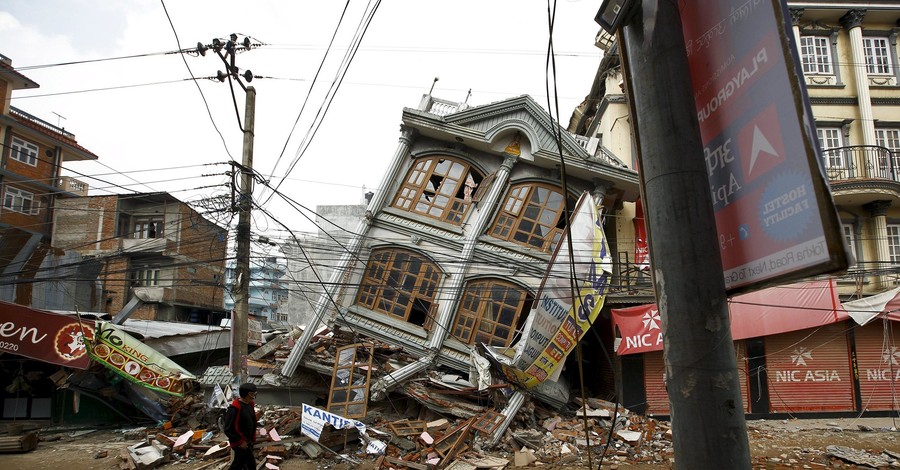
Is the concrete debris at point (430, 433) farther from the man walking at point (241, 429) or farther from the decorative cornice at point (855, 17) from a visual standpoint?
the decorative cornice at point (855, 17)

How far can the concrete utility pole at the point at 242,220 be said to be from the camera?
1320 centimetres

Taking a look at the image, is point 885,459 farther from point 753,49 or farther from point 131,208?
point 131,208

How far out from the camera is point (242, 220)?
13.8 metres


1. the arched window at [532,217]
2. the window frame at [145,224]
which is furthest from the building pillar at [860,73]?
the window frame at [145,224]

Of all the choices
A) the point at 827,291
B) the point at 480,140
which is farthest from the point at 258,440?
the point at 827,291

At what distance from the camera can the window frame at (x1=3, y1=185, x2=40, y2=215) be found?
32.1 m

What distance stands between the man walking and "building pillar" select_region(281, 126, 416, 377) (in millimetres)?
7982

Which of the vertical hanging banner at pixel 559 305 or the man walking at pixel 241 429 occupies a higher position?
the vertical hanging banner at pixel 559 305

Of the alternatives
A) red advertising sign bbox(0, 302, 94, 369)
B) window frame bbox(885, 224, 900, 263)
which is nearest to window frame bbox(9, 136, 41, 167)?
red advertising sign bbox(0, 302, 94, 369)

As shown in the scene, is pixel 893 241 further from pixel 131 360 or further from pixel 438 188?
pixel 131 360

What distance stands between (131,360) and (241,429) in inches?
345

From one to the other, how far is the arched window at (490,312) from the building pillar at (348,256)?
3.93 m

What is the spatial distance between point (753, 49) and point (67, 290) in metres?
36.6

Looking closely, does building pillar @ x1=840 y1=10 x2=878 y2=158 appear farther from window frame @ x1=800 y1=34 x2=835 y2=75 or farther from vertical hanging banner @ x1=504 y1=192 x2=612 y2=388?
vertical hanging banner @ x1=504 y1=192 x2=612 y2=388
